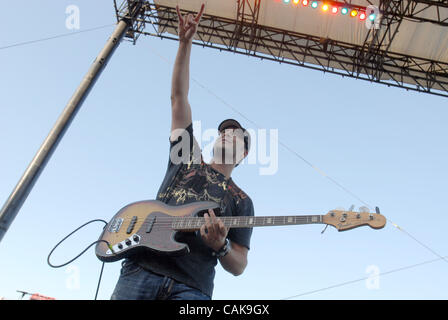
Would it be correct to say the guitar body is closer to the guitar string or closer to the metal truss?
the guitar string

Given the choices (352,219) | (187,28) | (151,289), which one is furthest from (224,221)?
(187,28)

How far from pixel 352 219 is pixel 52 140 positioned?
3037 millimetres

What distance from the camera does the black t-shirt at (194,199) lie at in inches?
74.8

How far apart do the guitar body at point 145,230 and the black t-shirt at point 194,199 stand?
0.21 feet

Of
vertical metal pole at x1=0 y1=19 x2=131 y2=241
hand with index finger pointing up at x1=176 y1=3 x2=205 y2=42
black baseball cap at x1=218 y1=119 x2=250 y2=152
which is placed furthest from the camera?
vertical metal pole at x1=0 y1=19 x2=131 y2=241

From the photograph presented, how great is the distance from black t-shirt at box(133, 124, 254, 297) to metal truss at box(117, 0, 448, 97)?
7.20m

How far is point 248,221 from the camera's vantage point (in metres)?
2.21

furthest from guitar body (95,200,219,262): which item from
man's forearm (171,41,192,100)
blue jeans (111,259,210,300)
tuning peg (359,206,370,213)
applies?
tuning peg (359,206,370,213)

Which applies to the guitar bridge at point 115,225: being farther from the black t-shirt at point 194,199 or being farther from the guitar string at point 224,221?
the black t-shirt at point 194,199

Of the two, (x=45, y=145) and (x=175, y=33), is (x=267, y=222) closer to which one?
(x=45, y=145)

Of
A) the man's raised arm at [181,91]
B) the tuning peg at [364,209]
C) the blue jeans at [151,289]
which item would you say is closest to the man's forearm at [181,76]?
the man's raised arm at [181,91]

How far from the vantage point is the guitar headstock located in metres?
2.29

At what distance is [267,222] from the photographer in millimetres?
2271
